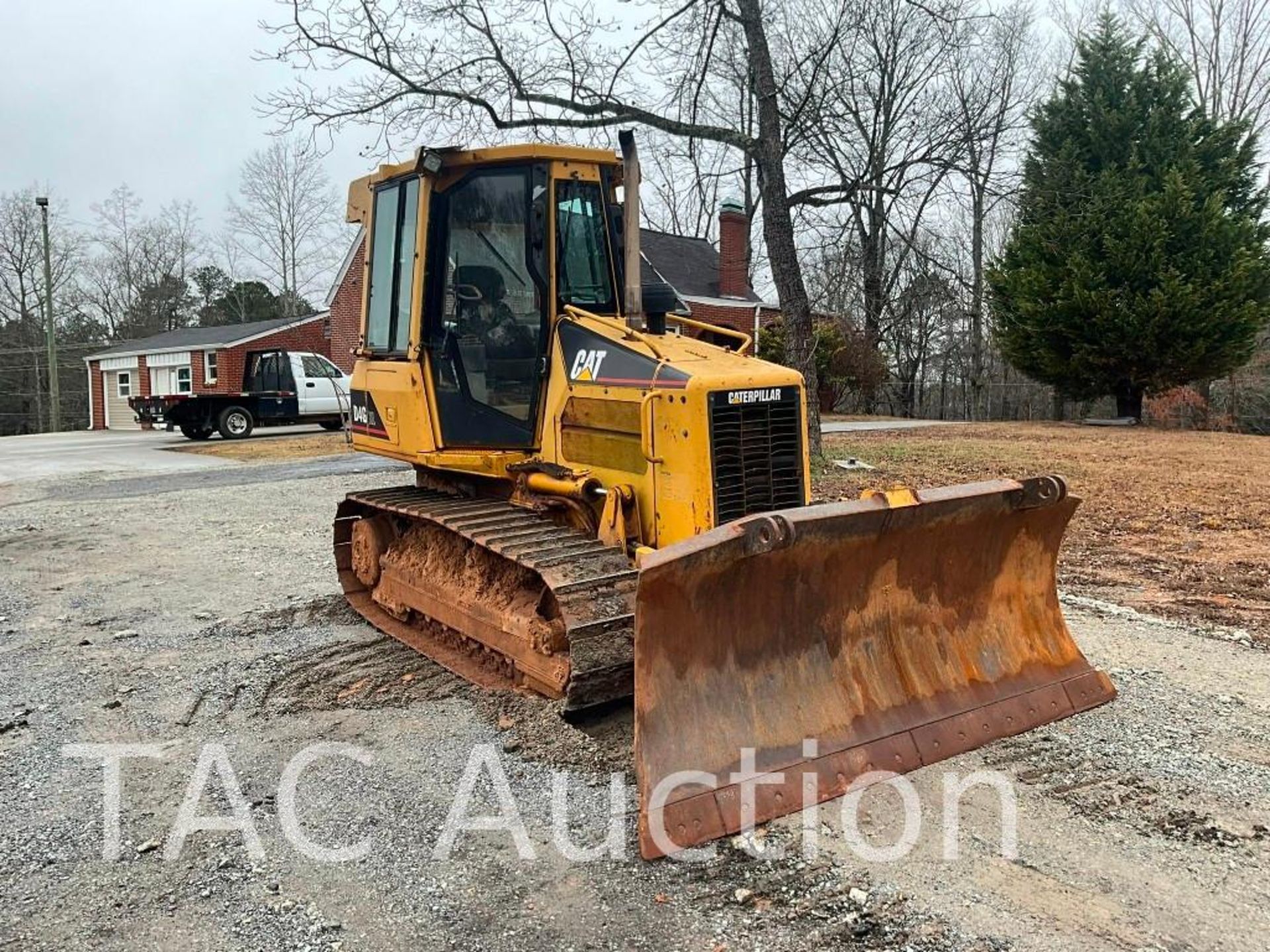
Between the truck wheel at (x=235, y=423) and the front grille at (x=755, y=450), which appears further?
the truck wheel at (x=235, y=423)

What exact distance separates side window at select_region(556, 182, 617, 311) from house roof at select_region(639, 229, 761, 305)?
21.9 meters

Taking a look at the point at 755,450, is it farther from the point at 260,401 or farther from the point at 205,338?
the point at 205,338

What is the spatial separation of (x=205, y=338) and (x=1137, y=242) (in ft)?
86.4

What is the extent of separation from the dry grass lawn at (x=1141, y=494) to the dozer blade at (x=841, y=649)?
239cm

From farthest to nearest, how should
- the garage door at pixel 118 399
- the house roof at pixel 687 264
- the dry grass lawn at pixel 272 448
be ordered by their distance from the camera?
the garage door at pixel 118 399 < the house roof at pixel 687 264 < the dry grass lawn at pixel 272 448

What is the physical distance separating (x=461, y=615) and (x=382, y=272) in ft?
7.23

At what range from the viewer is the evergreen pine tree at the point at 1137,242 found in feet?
66.5

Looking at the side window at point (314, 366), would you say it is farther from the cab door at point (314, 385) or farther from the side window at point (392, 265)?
the side window at point (392, 265)

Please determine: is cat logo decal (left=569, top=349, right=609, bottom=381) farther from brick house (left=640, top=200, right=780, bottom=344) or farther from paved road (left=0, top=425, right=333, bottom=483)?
brick house (left=640, top=200, right=780, bottom=344)

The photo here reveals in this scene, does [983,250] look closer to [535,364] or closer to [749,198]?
[749,198]

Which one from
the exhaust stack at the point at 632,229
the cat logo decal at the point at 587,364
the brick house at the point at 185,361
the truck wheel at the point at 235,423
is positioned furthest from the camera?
the brick house at the point at 185,361

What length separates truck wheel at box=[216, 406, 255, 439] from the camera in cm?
2239

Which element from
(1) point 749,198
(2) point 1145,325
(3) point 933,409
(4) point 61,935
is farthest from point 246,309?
(4) point 61,935

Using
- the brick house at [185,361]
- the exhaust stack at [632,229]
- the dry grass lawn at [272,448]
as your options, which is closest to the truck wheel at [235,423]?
the dry grass lawn at [272,448]
